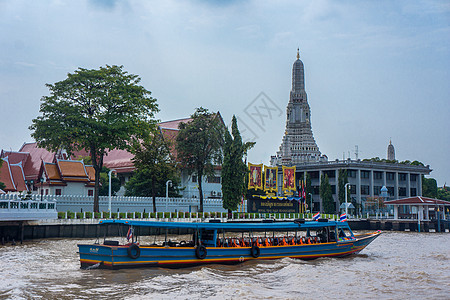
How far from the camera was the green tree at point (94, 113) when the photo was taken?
43.9 metres

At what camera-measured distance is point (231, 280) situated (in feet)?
73.6

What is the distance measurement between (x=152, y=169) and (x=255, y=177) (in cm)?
1328

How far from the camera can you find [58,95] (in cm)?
4472

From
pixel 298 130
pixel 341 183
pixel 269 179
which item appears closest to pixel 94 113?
pixel 269 179

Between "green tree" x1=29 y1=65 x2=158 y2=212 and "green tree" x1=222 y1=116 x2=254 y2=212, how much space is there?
33.3 ft

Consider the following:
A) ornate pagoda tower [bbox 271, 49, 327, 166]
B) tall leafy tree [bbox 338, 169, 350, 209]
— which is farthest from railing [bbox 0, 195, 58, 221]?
ornate pagoda tower [bbox 271, 49, 327, 166]

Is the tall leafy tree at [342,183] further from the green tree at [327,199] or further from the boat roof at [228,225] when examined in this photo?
the boat roof at [228,225]

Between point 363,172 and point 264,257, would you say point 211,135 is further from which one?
point 363,172

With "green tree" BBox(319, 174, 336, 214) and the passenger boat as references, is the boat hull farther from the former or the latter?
"green tree" BBox(319, 174, 336, 214)

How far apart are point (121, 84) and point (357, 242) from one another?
26.6 meters

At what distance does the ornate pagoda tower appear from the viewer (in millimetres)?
117750

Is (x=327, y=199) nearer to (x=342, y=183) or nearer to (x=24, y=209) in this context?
(x=342, y=183)

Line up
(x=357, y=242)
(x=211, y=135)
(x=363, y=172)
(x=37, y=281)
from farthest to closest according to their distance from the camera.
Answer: (x=363, y=172) < (x=211, y=135) < (x=357, y=242) < (x=37, y=281)

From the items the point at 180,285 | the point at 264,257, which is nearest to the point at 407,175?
the point at 264,257
